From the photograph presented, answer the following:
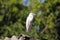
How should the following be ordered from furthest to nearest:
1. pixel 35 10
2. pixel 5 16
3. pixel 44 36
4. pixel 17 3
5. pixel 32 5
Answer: pixel 17 3 < pixel 5 16 < pixel 32 5 < pixel 35 10 < pixel 44 36

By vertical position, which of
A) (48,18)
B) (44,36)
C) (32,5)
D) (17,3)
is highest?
(17,3)

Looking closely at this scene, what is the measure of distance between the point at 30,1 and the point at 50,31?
2.96 metres

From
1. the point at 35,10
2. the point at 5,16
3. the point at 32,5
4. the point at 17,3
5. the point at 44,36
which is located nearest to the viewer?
the point at 44,36

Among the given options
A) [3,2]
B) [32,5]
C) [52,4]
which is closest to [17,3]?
[3,2]

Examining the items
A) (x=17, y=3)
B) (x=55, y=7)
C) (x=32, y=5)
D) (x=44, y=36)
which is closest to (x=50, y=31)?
(x=44, y=36)

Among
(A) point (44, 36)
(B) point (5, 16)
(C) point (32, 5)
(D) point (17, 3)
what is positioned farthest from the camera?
(D) point (17, 3)

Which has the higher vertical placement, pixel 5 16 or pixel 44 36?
pixel 5 16

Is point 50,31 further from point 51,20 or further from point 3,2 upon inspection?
point 3,2

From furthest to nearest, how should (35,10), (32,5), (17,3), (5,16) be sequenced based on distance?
(17,3) → (5,16) → (32,5) → (35,10)

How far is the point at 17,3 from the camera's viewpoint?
1708cm

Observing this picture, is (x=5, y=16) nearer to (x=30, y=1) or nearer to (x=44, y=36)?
(x=30, y=1)

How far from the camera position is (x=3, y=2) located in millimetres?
16719

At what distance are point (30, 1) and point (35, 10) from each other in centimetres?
169

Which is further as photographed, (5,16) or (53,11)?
(5,16)
